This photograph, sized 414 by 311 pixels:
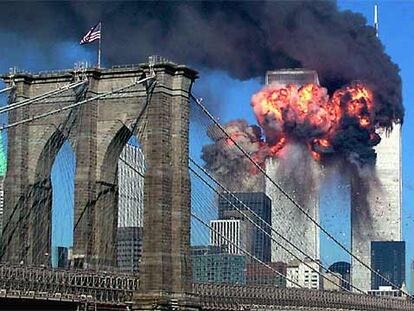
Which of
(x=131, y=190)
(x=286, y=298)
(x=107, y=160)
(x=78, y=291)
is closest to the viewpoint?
(x=78, y=291)

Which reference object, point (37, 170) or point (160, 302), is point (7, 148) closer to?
point (37, 170)

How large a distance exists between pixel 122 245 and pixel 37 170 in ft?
248

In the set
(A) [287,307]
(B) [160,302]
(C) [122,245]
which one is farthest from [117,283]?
(C) [122,245]

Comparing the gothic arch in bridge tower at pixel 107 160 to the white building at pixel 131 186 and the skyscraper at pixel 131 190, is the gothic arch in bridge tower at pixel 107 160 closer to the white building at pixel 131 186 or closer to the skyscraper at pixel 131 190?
the skyscraper at pixel 131 190

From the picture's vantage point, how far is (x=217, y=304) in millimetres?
108062

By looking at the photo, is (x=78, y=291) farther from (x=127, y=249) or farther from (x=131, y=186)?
(x=127, y=249)

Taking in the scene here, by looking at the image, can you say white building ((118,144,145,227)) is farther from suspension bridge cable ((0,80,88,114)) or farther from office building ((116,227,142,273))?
office building ((116,227,142,273))

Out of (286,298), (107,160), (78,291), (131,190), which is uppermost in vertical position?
(131,190)

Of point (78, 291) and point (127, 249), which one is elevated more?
point (127, 249)

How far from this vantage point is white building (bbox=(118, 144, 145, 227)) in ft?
350

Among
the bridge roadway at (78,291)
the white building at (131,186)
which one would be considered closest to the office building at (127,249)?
the white building at (131,186)

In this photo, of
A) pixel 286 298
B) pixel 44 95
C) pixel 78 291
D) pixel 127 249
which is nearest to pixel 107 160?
pixel 44 95

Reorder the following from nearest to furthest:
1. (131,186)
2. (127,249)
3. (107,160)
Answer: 1. (107,160)
2. (131,186)
3. (127,249)

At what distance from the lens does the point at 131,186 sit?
114688 millimetres
